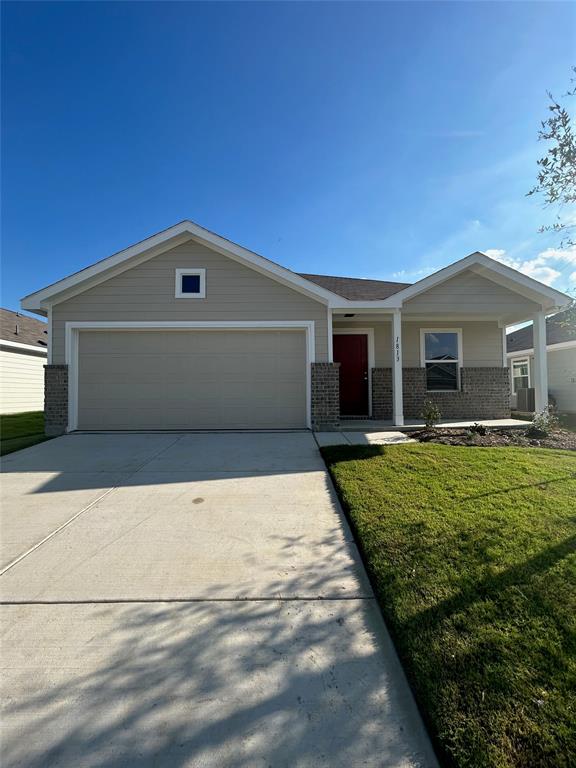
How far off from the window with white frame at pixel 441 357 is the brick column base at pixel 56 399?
9.40 meters

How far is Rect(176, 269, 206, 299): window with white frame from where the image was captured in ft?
28.6

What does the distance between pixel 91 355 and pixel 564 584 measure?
9.30 m

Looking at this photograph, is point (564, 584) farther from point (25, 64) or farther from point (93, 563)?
point (25, 64)

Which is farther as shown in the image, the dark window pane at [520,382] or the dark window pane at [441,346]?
the dark window pane at [520,382]

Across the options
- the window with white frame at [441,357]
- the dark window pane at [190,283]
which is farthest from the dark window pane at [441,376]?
the dark window pane at [190,283]

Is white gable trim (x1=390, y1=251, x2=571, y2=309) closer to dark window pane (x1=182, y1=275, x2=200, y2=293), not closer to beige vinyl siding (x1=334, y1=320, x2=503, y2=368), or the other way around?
beige vinyl siding (x1=334, y1=320, x2=503, y2=368)

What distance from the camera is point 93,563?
119 inches

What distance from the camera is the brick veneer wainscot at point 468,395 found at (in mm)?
10422

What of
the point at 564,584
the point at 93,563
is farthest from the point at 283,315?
the point at 564,584

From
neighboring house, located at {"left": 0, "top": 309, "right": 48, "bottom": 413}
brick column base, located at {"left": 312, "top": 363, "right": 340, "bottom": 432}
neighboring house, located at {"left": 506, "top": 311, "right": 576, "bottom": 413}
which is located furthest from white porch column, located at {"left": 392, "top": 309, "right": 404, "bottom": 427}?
neighboring house, located at {"left": 0, "top": 309, "right": 48, "bottom": 413}

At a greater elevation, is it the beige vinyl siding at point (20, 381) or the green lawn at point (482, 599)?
the beige vinyl siding at point (20, 381)

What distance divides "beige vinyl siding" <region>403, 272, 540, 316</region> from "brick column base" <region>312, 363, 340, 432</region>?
101 inches

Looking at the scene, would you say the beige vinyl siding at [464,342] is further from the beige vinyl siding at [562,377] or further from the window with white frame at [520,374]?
the window with white frame at [520,374]

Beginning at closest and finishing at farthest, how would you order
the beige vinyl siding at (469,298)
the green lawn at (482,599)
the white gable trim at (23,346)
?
1. the green lawn at (482,599)
2. the beige vinyl siding at (469,298)
3. the white gable trim at (23,346)
